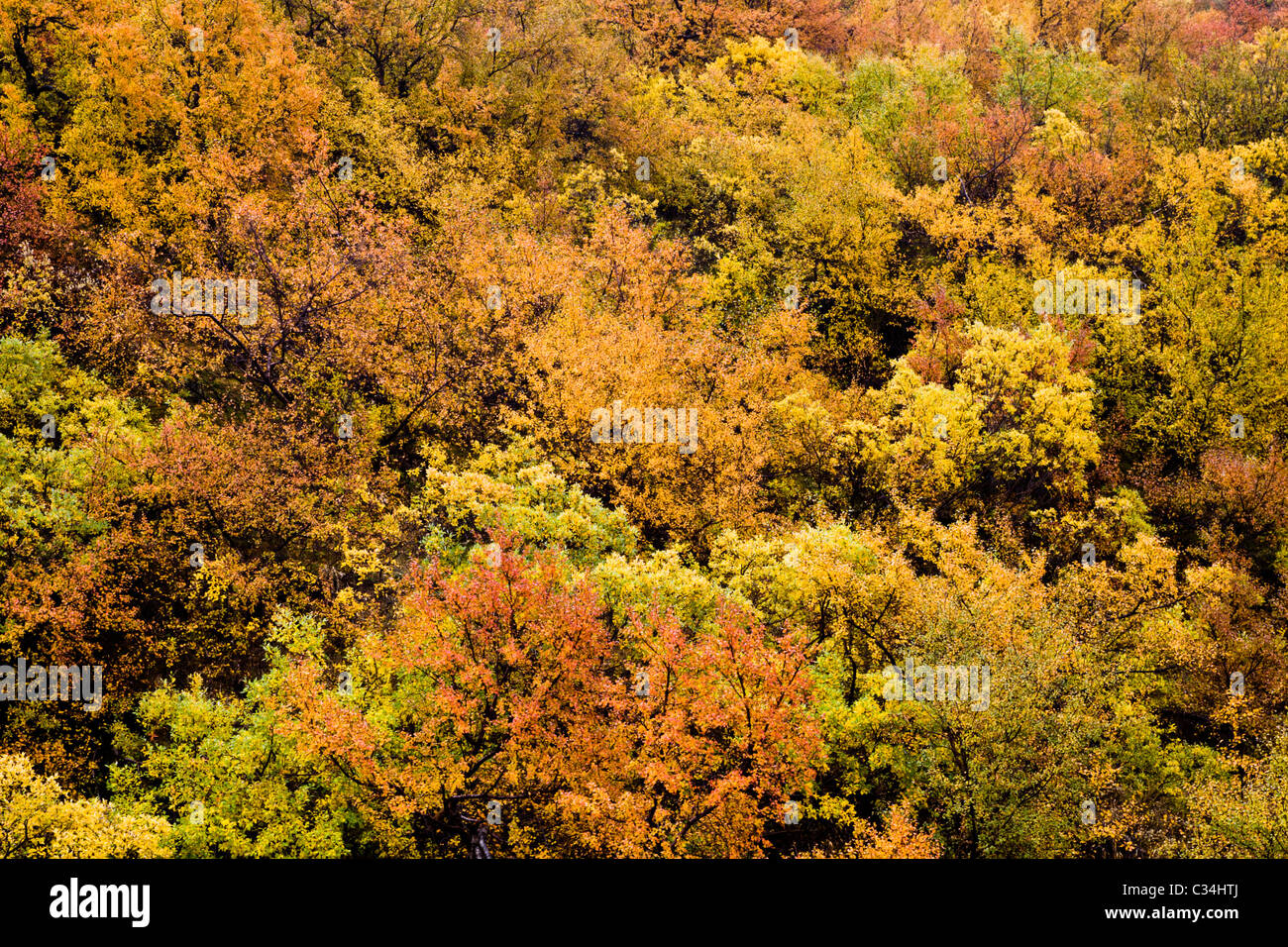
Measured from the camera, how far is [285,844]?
26141mm

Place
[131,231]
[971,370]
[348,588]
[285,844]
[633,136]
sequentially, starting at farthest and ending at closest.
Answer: [633,136], [971,370], [131,231], [348,588], [285,844]

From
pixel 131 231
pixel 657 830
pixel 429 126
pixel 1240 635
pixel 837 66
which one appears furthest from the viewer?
pixel 837 66

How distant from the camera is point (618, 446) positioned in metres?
36.5

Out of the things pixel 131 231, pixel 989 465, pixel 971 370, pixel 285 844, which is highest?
pixel 131 231

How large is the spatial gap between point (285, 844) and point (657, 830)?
1060 centimetres

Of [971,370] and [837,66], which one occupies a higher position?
[837,66]

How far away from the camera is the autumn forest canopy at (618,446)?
26156 millimetres

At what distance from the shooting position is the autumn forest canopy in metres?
26.2

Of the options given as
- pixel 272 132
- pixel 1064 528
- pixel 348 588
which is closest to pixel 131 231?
pixel 272 132
